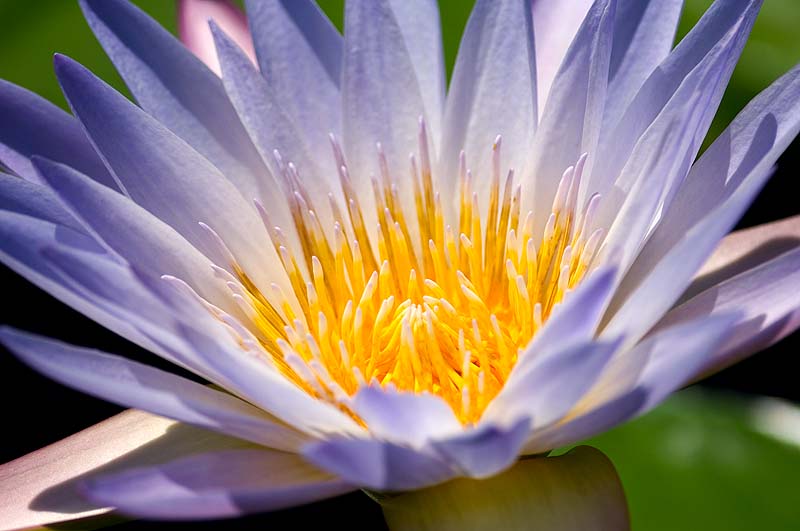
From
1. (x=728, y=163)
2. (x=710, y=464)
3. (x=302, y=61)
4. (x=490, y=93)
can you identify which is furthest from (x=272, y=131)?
(x=710, y=464)

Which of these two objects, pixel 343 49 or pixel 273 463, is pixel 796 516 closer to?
pixel 273 463

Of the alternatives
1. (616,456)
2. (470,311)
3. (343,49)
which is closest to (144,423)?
(470,311)

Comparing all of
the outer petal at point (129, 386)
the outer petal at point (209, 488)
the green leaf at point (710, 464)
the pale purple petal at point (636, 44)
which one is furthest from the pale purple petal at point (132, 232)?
the green leaf at point (710, 464)

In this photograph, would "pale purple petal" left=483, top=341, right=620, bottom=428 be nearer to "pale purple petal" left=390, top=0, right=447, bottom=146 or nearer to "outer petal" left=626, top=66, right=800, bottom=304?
"outer petal" left=626, top=66, right=800, bottom=304

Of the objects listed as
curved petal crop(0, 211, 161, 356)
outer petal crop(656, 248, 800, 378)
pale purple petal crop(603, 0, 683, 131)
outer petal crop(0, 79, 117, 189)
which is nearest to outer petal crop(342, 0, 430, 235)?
pale purple petal crop(603, 0, 683, 131)

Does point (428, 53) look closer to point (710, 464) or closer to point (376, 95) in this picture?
point (376, 95)

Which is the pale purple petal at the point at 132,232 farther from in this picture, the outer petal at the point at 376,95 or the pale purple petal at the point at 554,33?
the pale purple petal at the point at 554,33
